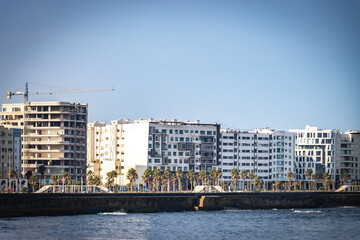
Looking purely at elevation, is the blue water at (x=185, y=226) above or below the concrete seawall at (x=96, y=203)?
below

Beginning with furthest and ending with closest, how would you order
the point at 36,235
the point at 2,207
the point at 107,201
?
the point at 107,201 < the point at 2,207 < the point at 36,235

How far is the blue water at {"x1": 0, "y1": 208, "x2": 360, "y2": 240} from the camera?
453ft

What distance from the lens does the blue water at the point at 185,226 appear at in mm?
138125

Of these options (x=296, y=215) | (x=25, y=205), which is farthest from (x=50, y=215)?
(x=296, y=215)

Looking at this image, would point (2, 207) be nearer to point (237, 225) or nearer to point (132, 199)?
point (132, 199)

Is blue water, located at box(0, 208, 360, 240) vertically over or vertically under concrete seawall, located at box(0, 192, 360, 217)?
under

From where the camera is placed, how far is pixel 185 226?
156 m

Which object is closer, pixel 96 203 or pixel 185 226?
pixel 185 226

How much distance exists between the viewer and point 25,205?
6486 inches

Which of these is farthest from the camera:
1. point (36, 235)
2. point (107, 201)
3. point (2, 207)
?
point (107, 201)

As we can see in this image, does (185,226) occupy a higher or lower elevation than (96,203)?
lower

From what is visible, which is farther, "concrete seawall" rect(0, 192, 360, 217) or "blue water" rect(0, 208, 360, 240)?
"concrete seawall" rect(0, 192, 360, 217)

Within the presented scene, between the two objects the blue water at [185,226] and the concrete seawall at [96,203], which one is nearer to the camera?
the blue water at [185,226]

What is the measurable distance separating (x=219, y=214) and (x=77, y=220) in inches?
1575
